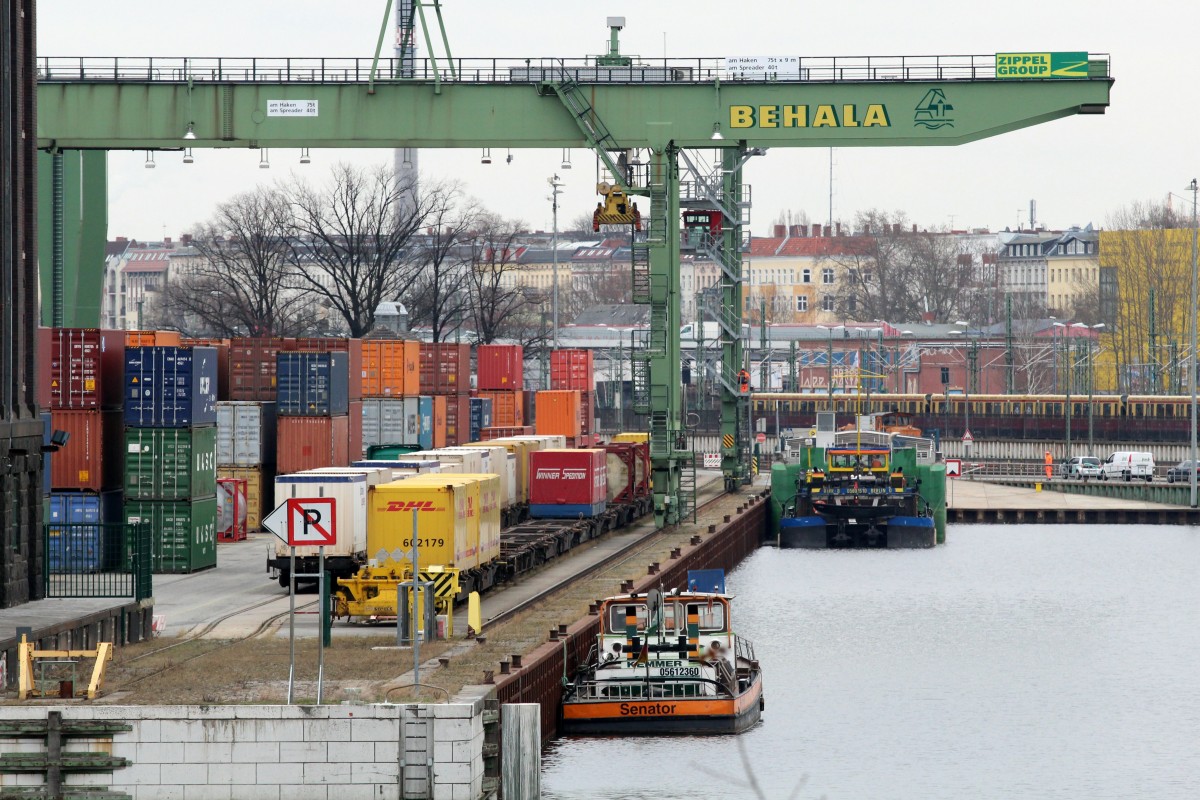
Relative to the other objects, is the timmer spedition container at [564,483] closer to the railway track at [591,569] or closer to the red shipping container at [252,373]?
the railway track at [591,569]

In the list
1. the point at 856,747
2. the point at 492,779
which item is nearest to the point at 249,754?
the point at 492,779

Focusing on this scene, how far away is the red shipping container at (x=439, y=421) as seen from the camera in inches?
2746

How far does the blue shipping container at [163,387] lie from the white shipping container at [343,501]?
645 cm

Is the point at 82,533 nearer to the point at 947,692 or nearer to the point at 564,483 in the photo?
the point at 947,692

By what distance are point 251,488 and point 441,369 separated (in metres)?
17.7

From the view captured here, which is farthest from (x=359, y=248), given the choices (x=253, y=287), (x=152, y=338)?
(x=152, y=338)

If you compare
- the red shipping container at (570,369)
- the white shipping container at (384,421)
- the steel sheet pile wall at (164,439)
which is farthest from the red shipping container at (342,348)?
the red shipping container at (570,369)

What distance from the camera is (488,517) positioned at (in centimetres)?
4197

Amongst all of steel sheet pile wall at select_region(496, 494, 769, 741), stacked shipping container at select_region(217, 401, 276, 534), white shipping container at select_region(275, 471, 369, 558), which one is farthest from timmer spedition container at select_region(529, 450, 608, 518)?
white shipping container at select_region(275, 471, 369, 558)

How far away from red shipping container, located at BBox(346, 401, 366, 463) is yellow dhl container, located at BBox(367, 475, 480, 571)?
20026 mm

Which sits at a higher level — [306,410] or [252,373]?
[252,373]

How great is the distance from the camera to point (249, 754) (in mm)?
23766

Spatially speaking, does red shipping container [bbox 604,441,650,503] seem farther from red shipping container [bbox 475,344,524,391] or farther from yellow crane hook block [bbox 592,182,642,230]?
red shipping container [bbox 475,344,524,391]

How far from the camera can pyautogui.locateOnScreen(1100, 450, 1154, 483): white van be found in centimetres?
10200
